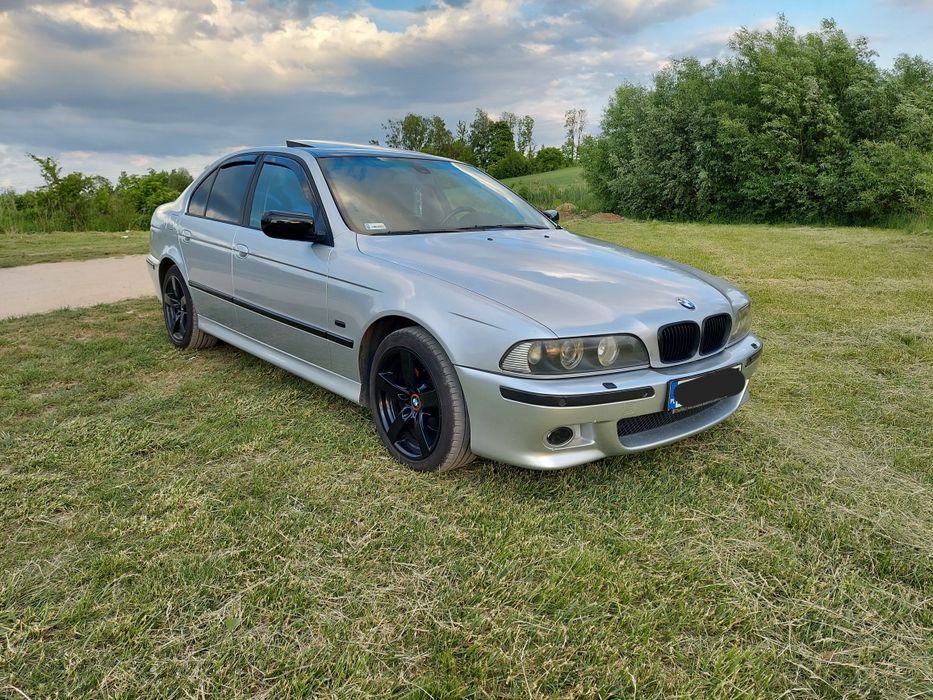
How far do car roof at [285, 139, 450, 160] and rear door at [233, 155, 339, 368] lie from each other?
0.14 metres

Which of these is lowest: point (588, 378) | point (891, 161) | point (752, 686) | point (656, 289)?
point (752, 686)

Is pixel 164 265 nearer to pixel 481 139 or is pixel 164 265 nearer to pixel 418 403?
pixel 418 403

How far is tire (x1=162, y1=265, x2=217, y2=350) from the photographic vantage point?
15.1 feet

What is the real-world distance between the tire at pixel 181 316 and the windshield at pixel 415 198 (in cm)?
172

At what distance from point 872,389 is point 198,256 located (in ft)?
14.3

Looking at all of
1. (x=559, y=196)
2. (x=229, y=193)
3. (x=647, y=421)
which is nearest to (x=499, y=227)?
(x=647, y=421)

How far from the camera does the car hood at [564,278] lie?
8.32 feet

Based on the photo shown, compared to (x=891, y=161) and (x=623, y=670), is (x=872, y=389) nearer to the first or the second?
(x=623, y=670)

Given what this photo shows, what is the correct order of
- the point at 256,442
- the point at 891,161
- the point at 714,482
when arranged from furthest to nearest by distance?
the point at 891,161
the point at 256,442
the point at 714,482

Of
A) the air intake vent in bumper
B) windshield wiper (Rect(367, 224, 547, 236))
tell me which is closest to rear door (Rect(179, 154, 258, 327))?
windshield wiper (Rect(367, 224, 547, 236))

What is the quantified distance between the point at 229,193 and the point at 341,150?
901 millimetres

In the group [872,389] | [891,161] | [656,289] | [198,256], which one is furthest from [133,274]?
[891,161]

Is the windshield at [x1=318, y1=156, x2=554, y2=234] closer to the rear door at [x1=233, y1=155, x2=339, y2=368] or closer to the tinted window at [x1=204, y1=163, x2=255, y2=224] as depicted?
the rear door at [x1=233, y1=155, x2=339, y2=368]

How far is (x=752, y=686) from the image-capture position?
1.73 m
